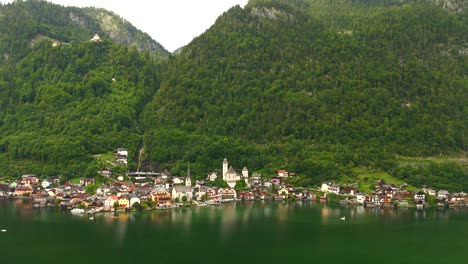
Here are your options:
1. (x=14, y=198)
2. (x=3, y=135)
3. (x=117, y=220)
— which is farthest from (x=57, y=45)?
(x=117, y=220)

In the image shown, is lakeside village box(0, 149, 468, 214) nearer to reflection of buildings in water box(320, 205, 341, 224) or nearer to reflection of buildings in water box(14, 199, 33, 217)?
reflection of buildings in water box(14, 199, 33, 217)

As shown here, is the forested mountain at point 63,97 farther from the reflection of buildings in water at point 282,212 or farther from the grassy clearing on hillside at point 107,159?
the reflection of buildings in water at point 282,212

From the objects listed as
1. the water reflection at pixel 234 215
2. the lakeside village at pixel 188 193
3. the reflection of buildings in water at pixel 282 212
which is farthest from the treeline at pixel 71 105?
the reflection of buildings in water at pixel 282 212

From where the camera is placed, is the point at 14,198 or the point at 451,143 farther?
the point at 451,143

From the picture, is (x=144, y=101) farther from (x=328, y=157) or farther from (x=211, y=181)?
(x=328, y=157)

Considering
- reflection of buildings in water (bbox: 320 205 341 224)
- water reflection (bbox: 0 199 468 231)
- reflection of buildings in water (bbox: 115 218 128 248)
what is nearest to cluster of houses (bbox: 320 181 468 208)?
water reflection (bbox: 0 199 468 231)

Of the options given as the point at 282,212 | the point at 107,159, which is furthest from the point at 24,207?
the point at 282,212
